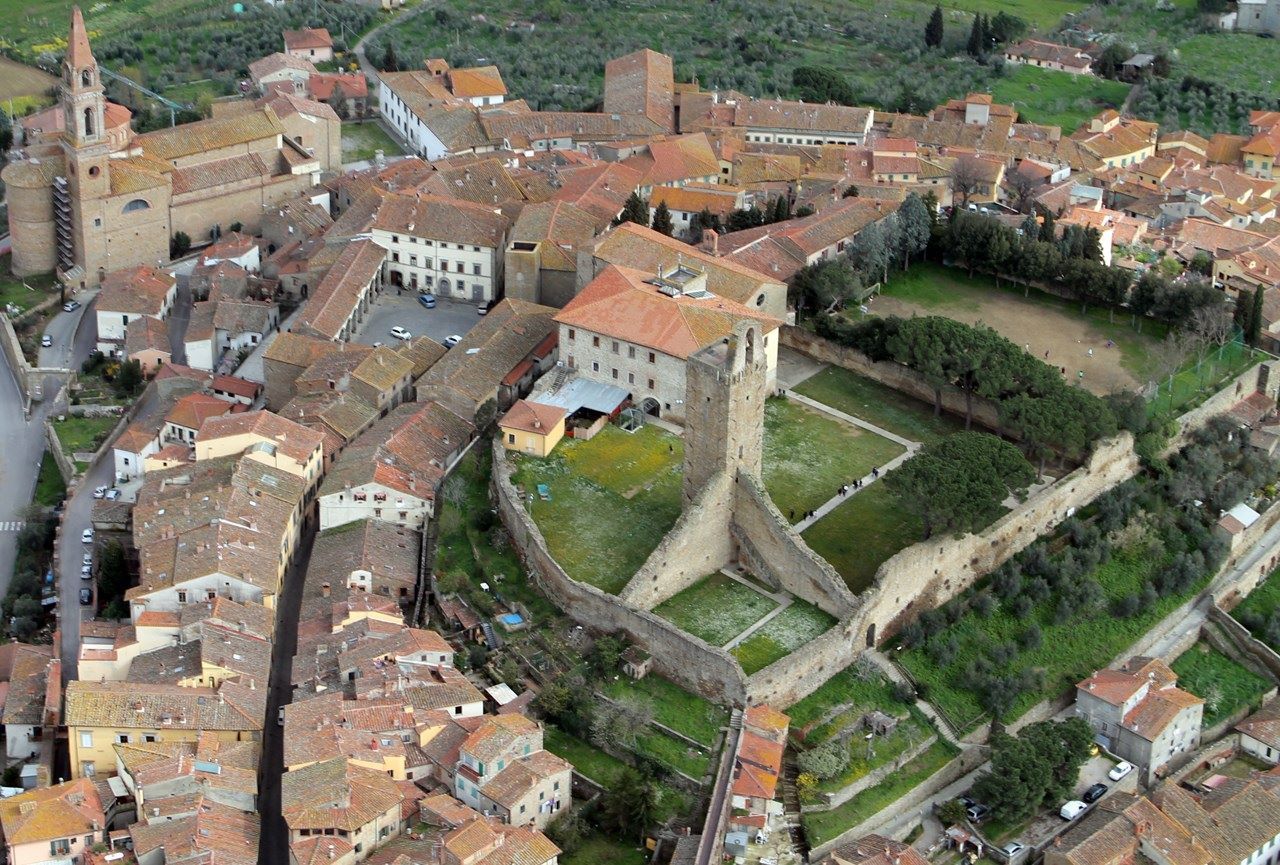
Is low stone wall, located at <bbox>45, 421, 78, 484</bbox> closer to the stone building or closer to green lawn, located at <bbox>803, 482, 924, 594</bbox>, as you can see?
the stone building

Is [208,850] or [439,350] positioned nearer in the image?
[208,850]

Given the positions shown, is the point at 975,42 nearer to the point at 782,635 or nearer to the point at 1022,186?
the point at 1022,186

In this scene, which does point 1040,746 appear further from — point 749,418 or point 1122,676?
point 749,418

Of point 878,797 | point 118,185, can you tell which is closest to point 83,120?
point 118,185

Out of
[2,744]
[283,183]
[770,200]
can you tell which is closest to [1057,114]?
[770,200]

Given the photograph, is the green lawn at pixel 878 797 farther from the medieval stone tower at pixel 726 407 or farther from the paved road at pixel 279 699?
the paved road at pixel 279 699

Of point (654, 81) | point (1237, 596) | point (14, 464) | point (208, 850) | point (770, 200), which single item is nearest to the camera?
point (208, 850)
